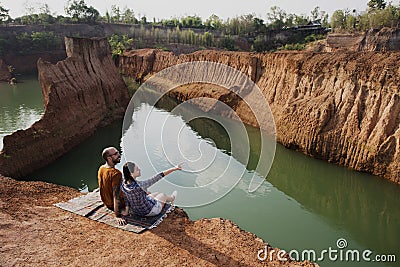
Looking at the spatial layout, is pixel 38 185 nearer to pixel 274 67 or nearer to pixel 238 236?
pixel 238 236

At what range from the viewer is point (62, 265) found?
17.0 feet

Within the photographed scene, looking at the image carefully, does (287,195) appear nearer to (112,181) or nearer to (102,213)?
(102,213)

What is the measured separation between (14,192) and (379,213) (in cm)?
1031

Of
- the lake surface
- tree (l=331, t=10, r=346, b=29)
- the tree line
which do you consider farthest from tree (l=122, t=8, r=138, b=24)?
the lake surface

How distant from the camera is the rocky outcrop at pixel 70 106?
1090cm

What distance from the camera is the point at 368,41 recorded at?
37.3 metres

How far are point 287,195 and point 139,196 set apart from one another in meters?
6.92

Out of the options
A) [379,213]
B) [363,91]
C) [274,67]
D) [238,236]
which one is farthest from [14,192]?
[274,67]

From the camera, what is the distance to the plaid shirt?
5.80 metres

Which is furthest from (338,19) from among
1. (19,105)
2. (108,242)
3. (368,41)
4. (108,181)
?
(108,242)

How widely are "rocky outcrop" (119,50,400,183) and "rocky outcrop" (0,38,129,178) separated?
9.31 metres

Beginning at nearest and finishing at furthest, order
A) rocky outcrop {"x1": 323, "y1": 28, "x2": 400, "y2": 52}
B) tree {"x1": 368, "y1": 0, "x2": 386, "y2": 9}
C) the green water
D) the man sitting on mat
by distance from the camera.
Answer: the man sitting on mat < the green water < rocky outcrop {"x1": 323, "y1": 28, "x2": 400, "y2": 52} < tree {"x1": 368, "y1": 0, "x2": 386, "y2": 9}

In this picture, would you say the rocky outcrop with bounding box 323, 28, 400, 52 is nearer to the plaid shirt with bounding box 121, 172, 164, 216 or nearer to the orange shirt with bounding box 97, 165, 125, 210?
the plaid shirt with bounding box 121, 172, 164, 216

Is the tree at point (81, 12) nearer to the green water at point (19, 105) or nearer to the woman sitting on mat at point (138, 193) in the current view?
the green water at point (19, 105)
